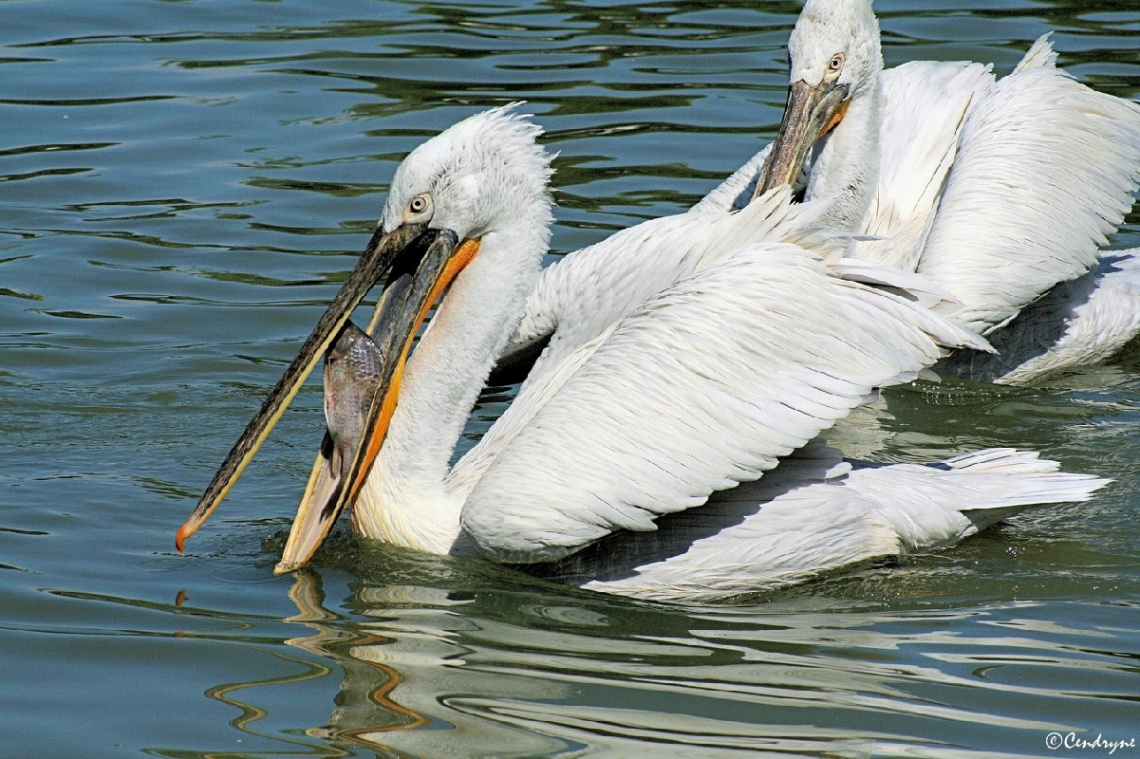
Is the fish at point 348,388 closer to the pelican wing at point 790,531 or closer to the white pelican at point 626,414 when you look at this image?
the white pelican at point 626,414

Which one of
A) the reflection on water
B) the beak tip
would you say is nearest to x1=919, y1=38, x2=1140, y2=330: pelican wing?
the reflection on water

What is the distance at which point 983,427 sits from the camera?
585cm

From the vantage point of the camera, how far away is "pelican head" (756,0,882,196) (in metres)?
6.03

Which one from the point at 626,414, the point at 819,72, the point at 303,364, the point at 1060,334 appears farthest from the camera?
the point at 1060,334

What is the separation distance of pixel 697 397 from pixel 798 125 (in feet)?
A: 6.99

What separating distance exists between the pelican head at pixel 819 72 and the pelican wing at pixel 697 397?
168cm

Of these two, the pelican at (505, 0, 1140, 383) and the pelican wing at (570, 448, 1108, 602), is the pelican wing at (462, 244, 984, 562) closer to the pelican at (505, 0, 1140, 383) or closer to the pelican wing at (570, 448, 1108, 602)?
the pelican wing at (570, 448, 1108, 602)

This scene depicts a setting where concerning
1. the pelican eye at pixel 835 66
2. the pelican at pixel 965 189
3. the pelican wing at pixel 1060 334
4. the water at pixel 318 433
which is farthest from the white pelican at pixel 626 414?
the pelican eye at pixel 835 66

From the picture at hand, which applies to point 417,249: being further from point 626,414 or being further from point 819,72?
point 819,72

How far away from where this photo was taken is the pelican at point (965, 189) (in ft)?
18.6

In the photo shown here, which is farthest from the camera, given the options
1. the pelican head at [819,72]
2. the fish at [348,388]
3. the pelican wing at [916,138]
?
the pelican wing at [916,138]

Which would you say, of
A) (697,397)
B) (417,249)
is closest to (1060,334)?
(697,397)

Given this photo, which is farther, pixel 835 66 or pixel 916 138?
pixel 916 138

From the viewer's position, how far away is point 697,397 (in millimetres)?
4250
